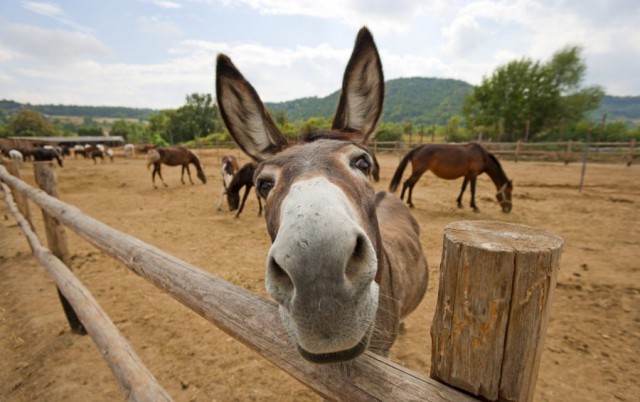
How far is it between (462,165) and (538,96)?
3990cm

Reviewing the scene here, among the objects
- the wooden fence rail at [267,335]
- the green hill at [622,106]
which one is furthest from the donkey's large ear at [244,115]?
the green hill at [622,106]

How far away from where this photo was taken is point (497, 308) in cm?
85

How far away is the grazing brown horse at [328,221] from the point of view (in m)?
0.89

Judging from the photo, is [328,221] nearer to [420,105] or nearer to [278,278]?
[278,278]

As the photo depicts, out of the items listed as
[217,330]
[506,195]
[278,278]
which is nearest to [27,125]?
[217,330]

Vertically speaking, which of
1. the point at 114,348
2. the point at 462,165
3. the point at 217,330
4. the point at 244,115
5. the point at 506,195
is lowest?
the point at 217,330

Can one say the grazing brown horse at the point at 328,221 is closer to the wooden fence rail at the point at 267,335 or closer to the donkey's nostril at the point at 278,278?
the donkey's nostril at the point at 278,278

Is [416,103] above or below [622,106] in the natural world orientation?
below

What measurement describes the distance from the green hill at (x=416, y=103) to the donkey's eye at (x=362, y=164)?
3751 inches

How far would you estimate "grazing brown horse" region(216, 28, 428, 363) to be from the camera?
886mm

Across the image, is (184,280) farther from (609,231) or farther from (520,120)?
(520,120)

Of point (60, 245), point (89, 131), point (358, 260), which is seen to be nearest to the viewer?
point (358, 260)

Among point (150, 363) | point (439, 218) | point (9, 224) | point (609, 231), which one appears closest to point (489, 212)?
point (439, 218)

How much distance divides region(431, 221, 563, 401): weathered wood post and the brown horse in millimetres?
8881
